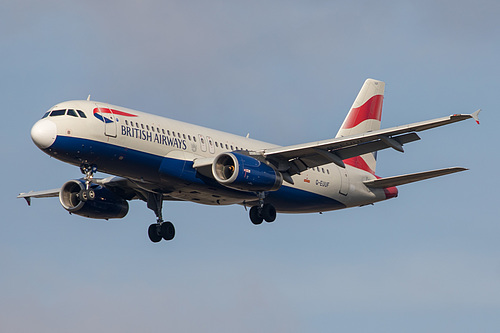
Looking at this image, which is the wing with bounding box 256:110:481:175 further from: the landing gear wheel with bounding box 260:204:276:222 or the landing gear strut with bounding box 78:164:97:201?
the landing gear strut with bounding box 78:164:97:201

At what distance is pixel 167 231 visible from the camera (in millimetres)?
51906

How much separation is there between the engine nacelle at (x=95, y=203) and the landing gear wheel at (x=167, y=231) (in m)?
2.27

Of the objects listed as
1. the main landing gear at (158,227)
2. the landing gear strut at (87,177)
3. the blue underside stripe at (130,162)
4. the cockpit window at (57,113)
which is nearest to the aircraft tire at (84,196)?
the landing gear strut at (87,177)

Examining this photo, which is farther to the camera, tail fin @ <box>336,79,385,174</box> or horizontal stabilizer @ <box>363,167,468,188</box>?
tail fin @ <box>336,79,385,174</box>

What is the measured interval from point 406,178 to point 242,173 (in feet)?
32.0

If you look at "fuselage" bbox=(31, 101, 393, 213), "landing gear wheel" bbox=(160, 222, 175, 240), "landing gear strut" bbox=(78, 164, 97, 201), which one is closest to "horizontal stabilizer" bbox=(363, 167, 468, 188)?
"fuselage" bbox=(31, 101, 393, 213)

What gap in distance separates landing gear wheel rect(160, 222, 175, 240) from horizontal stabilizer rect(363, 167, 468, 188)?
37.1 feet

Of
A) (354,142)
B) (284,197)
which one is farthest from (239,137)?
(354,142)

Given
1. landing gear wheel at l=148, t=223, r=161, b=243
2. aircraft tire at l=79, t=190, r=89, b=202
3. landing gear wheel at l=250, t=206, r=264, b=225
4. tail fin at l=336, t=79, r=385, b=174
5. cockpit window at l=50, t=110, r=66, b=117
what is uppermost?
tail fin at l=336, t=79, r=385, b=174

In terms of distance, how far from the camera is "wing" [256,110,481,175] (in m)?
43.5

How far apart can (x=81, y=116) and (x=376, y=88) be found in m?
23.0

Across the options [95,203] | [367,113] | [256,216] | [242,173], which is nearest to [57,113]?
[95,203]

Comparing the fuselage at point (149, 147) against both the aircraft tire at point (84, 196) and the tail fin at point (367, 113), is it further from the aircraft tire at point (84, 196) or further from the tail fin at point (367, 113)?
the tail fin at point (367, 113)

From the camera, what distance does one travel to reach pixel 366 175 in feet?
181
